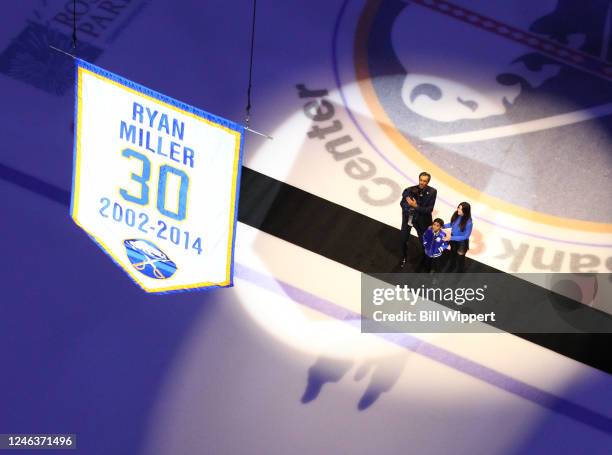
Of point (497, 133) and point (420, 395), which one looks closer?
point (420, 395)

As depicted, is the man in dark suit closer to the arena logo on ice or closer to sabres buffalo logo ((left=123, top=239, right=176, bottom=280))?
the arena logo on ice

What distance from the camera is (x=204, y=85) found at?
11.3 m

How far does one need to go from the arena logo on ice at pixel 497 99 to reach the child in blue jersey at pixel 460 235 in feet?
3.63

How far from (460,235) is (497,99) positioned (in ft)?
11.5

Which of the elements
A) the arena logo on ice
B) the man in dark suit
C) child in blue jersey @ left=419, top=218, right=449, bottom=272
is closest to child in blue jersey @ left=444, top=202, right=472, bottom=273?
child in blue jersey @ left=419, top=218, right=449, bottom=272

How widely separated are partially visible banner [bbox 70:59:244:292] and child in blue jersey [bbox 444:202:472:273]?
3.05 m

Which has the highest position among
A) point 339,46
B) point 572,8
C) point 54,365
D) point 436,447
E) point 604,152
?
point 572,8

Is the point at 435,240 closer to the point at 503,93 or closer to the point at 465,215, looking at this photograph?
the point at 465,215

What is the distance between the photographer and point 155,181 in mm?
6324

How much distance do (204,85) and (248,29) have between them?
1.37 m

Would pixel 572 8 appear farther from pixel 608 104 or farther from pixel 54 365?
pixel 54 365

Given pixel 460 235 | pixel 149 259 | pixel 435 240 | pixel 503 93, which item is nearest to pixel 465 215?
pixel 460 235

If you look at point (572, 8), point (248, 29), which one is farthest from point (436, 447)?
point (572, 8)

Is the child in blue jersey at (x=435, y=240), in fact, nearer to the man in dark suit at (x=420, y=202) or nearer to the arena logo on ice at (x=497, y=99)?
the man in dark suit at (x=420, y=202)
